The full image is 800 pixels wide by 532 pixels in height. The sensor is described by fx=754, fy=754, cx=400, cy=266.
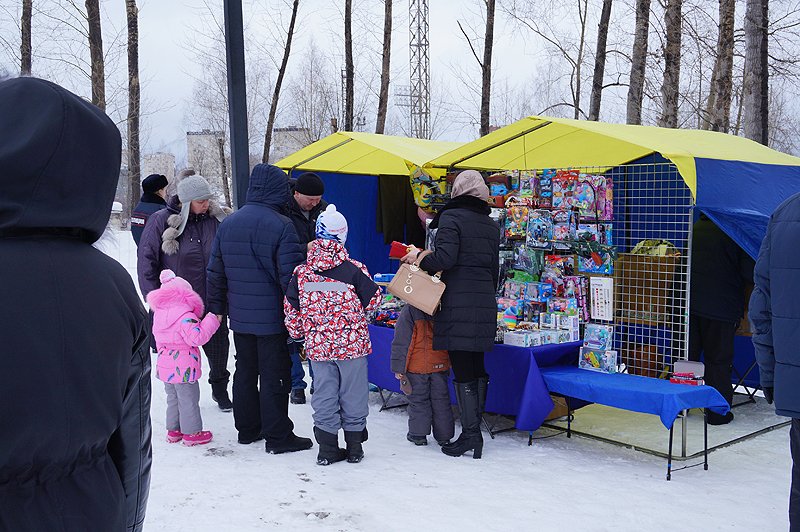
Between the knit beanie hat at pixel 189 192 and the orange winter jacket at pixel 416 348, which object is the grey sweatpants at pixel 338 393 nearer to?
the orange winter jacket at pixel 416 348

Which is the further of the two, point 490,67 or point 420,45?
point 420,45

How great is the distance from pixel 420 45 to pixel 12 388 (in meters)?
32.7

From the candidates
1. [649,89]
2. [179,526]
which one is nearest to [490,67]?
[649,89]

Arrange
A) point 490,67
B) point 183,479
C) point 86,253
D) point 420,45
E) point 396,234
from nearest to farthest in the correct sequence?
point 86,253
point 183,479
point 396,234
point 490,67
point 420,45

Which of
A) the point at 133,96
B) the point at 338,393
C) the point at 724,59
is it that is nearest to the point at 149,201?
the point at 338,393

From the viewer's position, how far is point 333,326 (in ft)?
15.7

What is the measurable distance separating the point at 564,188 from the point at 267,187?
2195mm

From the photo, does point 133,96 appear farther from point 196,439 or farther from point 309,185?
point 196,439

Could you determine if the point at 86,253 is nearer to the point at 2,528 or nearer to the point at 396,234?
the point at 2,528

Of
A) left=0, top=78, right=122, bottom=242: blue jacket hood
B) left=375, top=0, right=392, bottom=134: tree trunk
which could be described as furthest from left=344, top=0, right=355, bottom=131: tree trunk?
left=0, top=78, right=122, bottom=242: blue jacket hood

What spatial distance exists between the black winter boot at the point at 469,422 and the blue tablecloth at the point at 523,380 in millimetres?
310

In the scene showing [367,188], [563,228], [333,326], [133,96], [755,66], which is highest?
[133,96]

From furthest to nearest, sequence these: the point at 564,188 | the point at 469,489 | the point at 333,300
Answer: the point at 564,188
the point at 333,300
the point at 469,489

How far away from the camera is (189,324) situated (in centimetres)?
506
